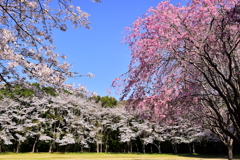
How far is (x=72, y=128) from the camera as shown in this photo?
108 ft

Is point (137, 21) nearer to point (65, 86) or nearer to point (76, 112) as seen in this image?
point (65, 86)

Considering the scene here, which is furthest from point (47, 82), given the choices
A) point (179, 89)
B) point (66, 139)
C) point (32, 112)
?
point (32, 112)

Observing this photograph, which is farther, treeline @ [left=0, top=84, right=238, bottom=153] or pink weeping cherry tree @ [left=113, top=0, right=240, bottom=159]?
treeline @ [left=0, top=84, right=238, bottom=153]

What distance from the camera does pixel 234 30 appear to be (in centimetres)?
630

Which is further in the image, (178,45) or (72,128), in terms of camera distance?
(72,128)

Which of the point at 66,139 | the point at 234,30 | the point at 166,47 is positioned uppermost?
the point at 234,30

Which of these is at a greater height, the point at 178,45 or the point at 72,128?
the point at 178,45

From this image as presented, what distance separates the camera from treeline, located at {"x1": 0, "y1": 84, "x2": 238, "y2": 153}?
1161 inches

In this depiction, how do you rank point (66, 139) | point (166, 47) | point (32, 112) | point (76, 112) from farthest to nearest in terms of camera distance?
point (76, 112) → point (32, 112) → point (66, 139) → point (166, 47)

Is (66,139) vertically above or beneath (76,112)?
beneath

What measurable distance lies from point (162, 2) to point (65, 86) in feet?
13.5

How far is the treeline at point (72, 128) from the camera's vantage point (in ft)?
96.7

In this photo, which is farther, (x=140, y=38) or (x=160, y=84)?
(x=160, y=84)

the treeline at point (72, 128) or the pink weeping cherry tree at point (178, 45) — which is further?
the treeline at point (72, 128)
